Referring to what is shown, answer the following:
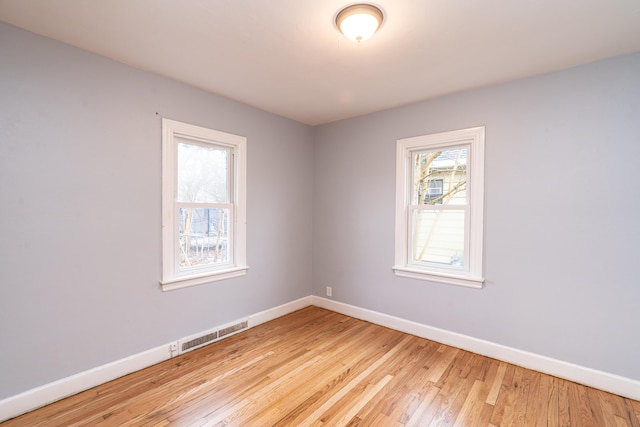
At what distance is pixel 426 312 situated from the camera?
125 inches

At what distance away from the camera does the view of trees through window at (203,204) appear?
288 cm

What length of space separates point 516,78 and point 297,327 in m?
3.40

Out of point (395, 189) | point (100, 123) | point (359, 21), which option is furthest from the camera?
point (395, 189)

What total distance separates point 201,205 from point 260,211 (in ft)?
2.47

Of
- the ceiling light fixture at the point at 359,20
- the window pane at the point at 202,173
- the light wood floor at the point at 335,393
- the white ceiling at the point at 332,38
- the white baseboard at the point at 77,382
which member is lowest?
the light wood floor at the point at 335,393

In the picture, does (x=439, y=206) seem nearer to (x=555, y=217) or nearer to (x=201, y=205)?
(x=555, y=217)

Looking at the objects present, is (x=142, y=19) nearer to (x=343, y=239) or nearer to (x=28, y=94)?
(x=28, y=94)

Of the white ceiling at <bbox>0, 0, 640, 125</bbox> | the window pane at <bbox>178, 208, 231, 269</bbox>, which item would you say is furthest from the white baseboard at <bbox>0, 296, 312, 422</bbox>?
the white ceiling at <bbox>0, 0, 640, 125</bbox>

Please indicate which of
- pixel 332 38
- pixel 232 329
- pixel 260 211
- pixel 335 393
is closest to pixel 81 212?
pixel 260 211

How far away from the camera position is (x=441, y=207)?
3.13 metres

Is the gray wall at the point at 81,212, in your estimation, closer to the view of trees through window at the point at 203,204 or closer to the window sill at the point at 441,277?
the view of trees through window at the point at 203,204

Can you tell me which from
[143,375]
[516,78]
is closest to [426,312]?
[516,78]

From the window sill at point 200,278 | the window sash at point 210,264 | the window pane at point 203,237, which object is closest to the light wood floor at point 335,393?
the window sill at point 200,278

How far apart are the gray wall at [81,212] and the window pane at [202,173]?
25 cm
